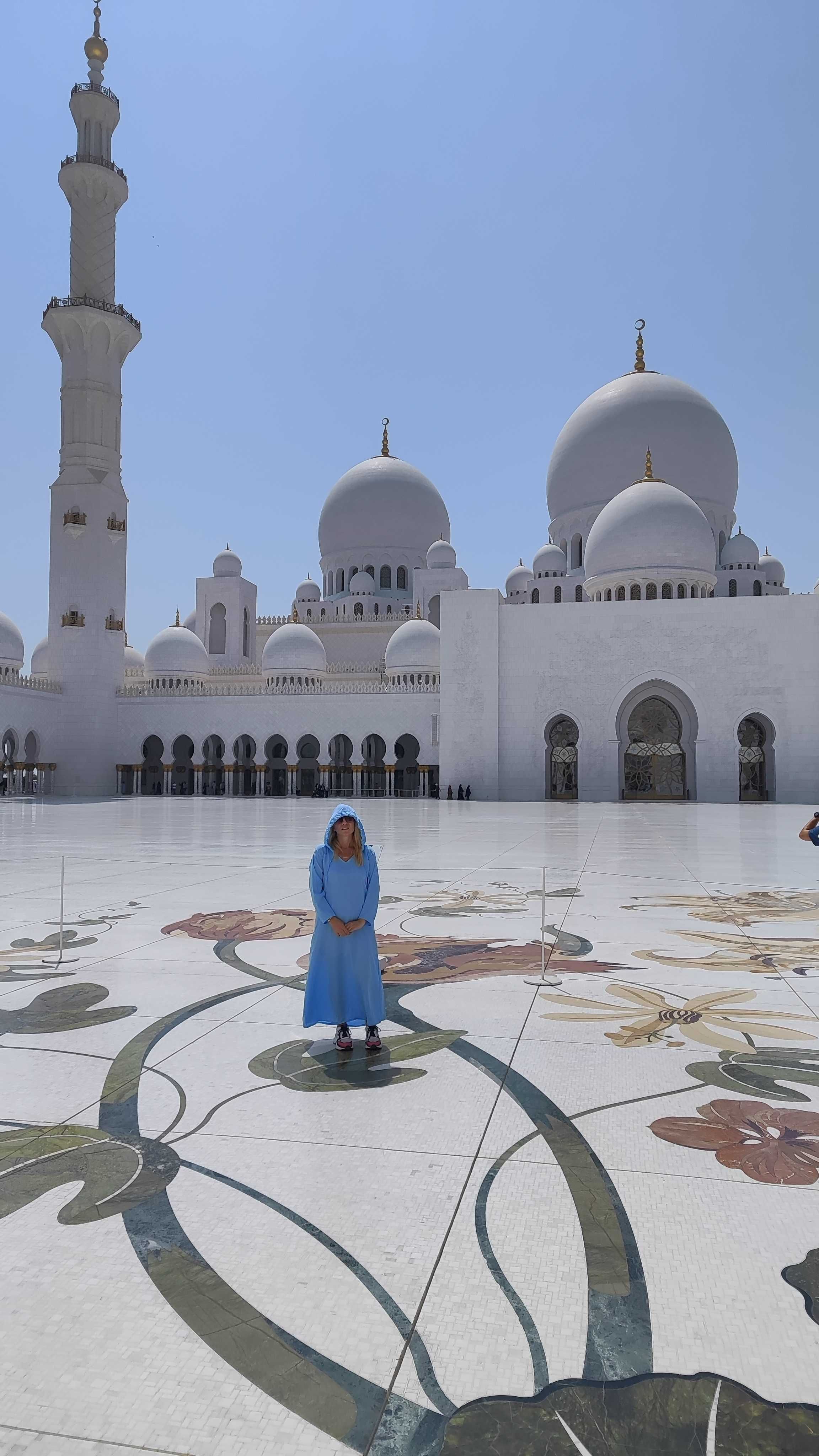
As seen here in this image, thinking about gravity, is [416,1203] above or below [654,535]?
below

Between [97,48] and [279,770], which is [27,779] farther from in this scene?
[97,48]

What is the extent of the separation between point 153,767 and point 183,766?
6.94 feet

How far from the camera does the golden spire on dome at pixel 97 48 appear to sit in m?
24.7

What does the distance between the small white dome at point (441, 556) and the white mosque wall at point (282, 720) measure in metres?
7.95

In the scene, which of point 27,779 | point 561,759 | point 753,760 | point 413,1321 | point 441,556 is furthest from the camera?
point 441,556

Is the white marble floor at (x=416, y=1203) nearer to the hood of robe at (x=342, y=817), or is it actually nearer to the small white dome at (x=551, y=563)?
the hood of robe at (x=342, y=817)

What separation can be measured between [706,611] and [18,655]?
19.7 metres

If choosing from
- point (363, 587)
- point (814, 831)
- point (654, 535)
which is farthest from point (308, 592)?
point (814, 831)

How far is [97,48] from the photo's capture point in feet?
81.2

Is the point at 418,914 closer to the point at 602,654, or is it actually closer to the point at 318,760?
the point at 602,654

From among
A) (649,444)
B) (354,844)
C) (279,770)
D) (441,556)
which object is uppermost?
(649,444)

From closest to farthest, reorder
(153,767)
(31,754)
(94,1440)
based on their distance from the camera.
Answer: (94,1440)
(31,754)
(153,767)

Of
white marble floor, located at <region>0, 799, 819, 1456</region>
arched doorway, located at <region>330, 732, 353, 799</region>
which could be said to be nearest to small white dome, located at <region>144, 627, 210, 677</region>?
arched doorway, located at <region>330, 732, 353, 799</region>

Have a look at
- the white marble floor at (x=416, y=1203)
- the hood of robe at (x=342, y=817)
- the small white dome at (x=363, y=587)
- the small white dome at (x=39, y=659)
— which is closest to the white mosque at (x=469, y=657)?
the small white dome at (x=363, y=587)
